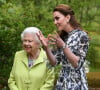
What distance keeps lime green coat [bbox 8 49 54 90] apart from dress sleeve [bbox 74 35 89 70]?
2.34 feet

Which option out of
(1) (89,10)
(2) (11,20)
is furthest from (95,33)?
(2) (11,20)

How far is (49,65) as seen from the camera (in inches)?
178

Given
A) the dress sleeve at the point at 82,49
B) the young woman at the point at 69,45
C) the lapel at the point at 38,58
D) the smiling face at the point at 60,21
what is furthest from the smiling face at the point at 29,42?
the dress sleeve at the point at 82,49

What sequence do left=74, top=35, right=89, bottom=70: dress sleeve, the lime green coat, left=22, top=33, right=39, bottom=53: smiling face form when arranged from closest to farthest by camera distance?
left=74, top=35, right=89, bottom=70: dress sleeve, left=22, top=33, right=39, bottom=53: smiling face, the lime green coat

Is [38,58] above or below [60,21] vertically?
below

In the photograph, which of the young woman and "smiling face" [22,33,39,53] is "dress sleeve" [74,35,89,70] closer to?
the young woman

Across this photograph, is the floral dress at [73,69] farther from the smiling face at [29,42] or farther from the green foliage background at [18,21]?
the green foliage background at [18,21]

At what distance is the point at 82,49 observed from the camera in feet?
12.8

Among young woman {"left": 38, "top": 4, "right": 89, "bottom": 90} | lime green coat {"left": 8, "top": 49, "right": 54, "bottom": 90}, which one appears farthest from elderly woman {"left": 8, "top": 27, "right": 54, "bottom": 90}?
young woman {"left": 38, "top": 4, "right": 89, "bottom": 90}

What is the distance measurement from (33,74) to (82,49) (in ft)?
2.75

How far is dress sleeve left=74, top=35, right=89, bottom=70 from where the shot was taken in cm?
385

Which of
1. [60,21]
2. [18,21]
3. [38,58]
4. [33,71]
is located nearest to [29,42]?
[38,58]

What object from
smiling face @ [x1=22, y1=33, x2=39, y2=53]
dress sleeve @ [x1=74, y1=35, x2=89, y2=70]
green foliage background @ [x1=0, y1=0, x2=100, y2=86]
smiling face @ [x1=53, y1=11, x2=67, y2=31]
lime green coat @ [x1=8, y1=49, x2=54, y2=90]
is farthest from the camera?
green foliage background @ [x1=0, y1=0, x2=100, y2=86]

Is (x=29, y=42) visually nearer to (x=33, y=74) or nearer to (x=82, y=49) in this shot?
(x=33, y=74)
